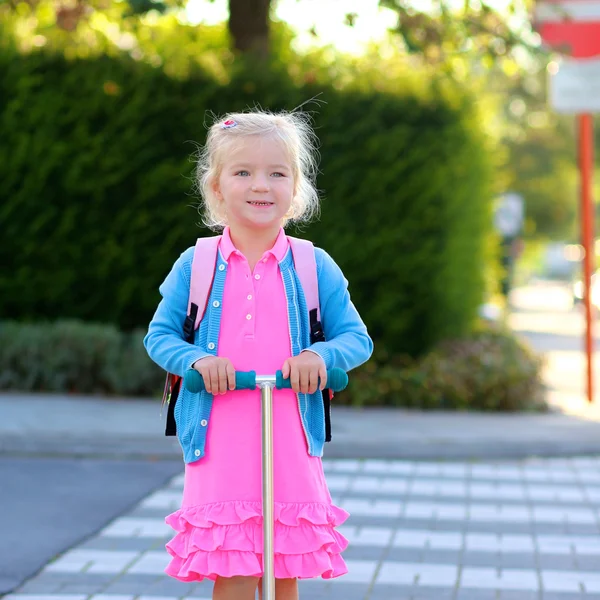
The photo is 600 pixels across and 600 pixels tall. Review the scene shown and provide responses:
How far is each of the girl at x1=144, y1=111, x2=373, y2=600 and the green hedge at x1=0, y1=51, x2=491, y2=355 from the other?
861cm

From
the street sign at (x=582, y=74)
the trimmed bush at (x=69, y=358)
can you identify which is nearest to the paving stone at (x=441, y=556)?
the trimmed bush at (x=69, y=358)

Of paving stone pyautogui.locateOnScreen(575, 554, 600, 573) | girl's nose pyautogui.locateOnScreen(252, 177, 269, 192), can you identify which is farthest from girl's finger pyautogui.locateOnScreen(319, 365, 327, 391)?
paving stone pyautogui.locateOnScreen(575, 554, 600, 573)

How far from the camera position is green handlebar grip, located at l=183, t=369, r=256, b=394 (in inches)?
136

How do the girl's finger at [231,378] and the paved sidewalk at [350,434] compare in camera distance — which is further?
the paved sidewalk at [350,434]

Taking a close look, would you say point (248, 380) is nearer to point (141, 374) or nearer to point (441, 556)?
point (441, 556)

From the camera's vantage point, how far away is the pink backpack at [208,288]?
148 inches

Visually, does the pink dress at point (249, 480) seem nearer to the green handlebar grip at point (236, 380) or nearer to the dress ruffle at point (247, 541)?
the dress ruffle at point (247, 541)

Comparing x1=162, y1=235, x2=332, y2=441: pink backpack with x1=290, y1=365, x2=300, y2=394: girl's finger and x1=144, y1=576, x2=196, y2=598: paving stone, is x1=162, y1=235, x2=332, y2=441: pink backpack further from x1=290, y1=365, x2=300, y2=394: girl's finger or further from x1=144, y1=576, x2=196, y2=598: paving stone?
x1=144, y1=576, x2=196, y2=598: paving stone

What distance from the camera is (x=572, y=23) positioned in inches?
513

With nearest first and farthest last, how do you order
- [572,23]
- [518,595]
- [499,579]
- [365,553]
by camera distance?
[518,595] < [499,579] < [365,553] < [572,23]

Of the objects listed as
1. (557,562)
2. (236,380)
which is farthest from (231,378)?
(557,562)

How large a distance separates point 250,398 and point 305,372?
0.88 feet

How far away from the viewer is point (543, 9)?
13.1 m

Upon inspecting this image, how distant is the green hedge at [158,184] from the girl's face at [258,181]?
28.4 ft
